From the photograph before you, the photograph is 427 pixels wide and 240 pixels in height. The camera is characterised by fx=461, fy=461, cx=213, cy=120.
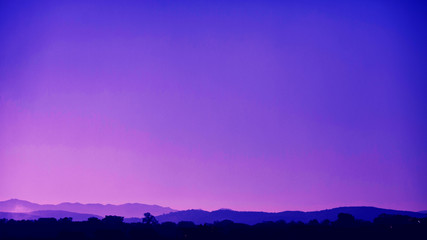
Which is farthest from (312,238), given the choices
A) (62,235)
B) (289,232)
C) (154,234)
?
(62,235)

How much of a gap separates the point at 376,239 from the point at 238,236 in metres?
30.8

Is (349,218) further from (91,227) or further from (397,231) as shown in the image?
(91,227)

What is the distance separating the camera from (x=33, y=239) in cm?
10088

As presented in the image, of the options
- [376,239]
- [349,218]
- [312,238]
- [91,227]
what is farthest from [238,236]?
[349,218]

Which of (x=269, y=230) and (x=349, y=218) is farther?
(x=349, y=218)

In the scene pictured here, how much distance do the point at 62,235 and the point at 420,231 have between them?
8190 cm

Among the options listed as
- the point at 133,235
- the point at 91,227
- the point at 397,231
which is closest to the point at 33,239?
the point at 133,235

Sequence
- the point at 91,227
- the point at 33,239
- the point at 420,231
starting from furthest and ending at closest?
the point at 91,227 → the point at 420,231 → the point at 33,239

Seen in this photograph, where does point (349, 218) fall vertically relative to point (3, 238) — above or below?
above

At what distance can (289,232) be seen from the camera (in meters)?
110

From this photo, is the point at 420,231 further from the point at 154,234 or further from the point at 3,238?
the point at 3,238

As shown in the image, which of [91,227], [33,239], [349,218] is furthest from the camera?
[349,218]

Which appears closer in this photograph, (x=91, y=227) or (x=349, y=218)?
(x=91, y=227)

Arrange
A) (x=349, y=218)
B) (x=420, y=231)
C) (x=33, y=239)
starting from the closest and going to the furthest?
(x=33, y=239)
(x=420, y=231)
(x=349, y=218)
